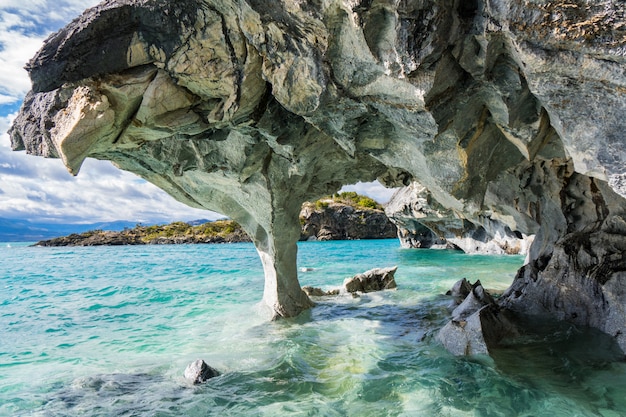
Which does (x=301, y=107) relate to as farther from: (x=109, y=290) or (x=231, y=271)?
(x=231, y=271)

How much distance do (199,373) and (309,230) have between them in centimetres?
6436

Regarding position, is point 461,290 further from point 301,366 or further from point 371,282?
point 301,366

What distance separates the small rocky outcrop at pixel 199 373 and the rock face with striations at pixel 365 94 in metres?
4.52

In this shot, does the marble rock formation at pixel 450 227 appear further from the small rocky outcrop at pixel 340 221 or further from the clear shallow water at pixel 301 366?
the small rocky outcrop at pixel 340 221

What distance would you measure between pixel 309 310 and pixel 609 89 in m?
10.8

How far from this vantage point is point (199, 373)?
7.92m

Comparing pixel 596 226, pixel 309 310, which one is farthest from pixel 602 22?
pixel 309 310

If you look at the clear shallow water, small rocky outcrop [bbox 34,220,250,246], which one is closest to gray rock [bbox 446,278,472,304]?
the clear shallow water

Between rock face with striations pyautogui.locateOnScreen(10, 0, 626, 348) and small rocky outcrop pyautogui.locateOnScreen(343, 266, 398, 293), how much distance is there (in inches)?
305

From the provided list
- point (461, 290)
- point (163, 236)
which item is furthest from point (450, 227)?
point (163, 236)

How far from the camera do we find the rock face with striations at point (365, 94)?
15.1ft

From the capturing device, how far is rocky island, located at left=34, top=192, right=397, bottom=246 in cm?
7206

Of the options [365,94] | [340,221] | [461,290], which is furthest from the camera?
[340,221]

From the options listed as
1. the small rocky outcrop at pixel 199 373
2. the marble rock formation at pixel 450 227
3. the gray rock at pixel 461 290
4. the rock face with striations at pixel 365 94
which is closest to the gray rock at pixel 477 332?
the rock face with striations at pixel 365 94
